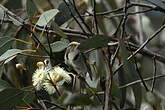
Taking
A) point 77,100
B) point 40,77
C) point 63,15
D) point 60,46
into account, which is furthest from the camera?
point 63,15

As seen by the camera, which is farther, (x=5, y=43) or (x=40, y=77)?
(x=5, y=43)

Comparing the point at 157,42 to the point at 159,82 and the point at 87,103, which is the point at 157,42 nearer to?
the point at 159,82

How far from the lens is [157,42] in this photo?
3221 mm

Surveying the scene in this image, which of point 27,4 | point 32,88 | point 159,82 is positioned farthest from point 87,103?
point 159,82

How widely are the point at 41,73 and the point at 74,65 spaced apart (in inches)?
4.1

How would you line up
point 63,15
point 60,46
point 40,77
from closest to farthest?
point 40,77
point 60,46
point 63,15

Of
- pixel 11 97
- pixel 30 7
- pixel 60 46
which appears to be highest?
pixel 30 7

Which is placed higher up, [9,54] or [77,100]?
[9,54]

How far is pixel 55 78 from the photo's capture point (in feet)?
4.71

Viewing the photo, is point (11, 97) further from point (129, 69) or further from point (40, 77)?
point (129, 69)

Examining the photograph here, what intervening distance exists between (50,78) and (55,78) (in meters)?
0.02

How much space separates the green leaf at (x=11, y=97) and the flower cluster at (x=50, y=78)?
9cm

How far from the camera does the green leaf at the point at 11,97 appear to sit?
151cm

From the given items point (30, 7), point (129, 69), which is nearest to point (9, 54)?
point (30, 7)
